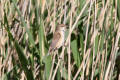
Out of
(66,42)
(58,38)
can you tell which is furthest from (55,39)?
(66,42)

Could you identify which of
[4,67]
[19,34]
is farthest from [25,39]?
[4,67]

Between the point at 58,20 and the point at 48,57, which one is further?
the point at 58,20

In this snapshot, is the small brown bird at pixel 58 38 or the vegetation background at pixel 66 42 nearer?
the vegetation background at pixel 66 42

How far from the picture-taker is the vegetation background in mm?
2037

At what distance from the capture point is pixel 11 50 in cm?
243

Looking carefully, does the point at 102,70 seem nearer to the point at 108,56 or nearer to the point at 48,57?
the point at 108,56

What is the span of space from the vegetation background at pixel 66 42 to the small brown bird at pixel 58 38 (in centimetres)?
6

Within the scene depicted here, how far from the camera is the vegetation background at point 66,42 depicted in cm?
204

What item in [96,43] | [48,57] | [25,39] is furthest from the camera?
[25,39]

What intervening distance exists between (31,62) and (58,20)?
0.51m

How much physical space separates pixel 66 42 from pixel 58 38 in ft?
1.52

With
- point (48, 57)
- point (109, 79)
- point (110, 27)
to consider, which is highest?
point (110, 27)

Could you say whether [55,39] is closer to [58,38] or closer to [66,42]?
[58,38]

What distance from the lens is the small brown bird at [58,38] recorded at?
7.85 feet
